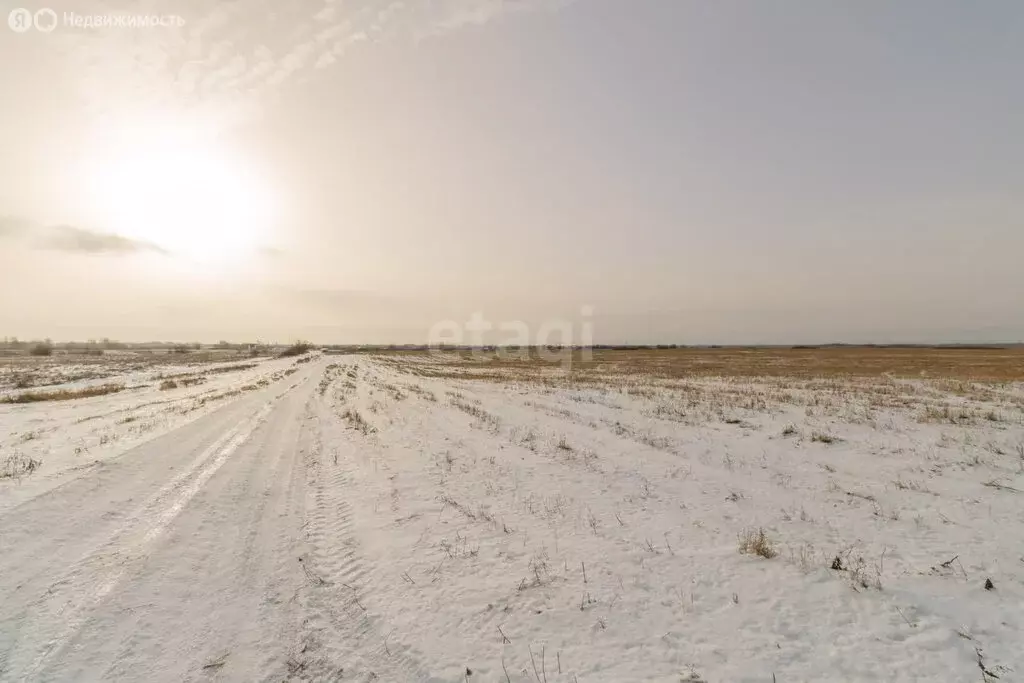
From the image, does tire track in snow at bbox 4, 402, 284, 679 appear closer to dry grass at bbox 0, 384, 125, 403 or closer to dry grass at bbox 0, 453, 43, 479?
dry grass at bbox 0, 453, 43, 479

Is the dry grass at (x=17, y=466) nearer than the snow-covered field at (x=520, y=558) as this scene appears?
No

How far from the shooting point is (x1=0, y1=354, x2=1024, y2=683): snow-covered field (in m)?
4.44

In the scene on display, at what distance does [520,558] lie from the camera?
6.65 meters

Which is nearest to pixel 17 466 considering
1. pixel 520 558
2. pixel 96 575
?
pixel 96 575

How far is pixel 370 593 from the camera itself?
5.66 m

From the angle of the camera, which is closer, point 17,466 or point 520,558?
point 520,558

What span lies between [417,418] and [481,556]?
12.9 meters

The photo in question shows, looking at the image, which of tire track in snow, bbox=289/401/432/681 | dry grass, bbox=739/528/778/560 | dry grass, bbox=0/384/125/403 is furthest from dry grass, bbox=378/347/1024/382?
dry grass, bbox=739/528/778/560

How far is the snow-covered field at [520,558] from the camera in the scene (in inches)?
175

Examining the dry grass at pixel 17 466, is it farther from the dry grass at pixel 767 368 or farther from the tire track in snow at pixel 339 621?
the dry grass at pixel 767 368

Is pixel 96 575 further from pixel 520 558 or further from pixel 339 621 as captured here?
pixel 520 558

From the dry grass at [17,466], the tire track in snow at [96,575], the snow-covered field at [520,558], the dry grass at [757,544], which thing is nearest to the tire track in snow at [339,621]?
the snow-covered field at [520,558]

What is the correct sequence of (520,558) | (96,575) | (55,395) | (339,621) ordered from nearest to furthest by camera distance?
(339,621), (96,575), (520,558), (55,395)

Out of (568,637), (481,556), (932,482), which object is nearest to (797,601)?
(568,637)
